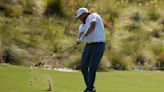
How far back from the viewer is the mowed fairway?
1159 centimetres

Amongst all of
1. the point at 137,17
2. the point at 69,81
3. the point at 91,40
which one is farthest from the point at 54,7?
the point at 91,40

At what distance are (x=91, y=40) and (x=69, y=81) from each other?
302 centimetres

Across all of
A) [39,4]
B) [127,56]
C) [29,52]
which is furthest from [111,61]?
[39,4]

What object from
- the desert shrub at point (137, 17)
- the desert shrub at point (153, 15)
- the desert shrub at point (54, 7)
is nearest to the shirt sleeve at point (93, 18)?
the desert shrub at point (54, 7)

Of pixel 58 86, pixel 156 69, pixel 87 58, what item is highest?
pixel 87 58

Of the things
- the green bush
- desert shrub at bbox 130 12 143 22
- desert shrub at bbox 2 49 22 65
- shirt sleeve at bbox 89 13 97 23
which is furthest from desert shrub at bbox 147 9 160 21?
shirt sleeve at bbox 89 13 97 23

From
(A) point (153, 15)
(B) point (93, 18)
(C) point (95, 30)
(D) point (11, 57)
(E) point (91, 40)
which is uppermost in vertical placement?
(B) point (93, 18)

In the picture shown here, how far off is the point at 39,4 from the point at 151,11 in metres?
5.04

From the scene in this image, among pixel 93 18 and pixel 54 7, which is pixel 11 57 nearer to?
pixel 54 7

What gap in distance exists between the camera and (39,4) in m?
19.6

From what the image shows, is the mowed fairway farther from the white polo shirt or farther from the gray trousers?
the white polo shirt

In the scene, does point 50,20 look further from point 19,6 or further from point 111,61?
point 111,61

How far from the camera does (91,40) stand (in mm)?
10062

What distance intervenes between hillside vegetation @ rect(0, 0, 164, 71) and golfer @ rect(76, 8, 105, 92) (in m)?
5.17
